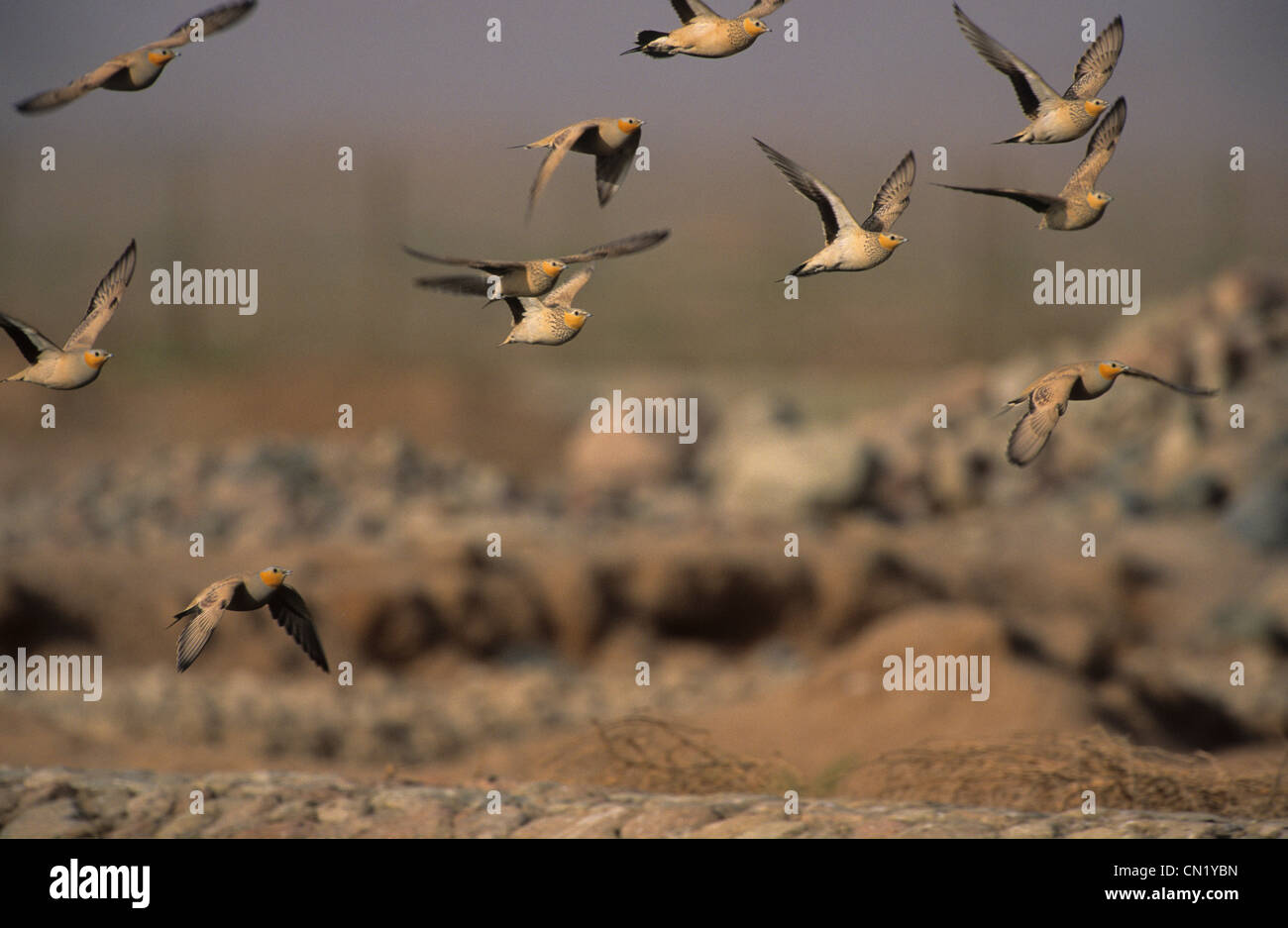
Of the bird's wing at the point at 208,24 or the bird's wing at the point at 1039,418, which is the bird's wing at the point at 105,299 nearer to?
the bird's wing at the point at 208,24

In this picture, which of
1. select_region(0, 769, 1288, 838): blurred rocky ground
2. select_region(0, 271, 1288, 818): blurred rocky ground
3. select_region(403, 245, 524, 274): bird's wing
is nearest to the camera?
select_region(403, 245, 524, 274): bird's wing

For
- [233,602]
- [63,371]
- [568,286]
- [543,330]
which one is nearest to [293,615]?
[233,602]

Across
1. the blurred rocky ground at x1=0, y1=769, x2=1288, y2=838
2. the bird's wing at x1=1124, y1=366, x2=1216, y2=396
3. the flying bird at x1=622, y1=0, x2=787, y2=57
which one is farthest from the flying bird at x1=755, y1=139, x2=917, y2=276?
the blurred rocky ground at x1=0, y1=769, x2=1288, y2=838

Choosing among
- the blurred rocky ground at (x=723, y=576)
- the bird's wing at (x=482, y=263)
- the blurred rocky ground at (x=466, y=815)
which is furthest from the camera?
the blurred rocky ground at (x=723, y=576)

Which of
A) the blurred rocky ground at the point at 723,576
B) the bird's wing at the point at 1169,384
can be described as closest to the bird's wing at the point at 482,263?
the bird's wing at the point at 1169,384

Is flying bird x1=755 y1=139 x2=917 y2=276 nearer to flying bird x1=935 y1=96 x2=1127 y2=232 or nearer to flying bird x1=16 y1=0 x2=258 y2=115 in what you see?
flying bird x1=935 y1=96 x2=1127 y2=232

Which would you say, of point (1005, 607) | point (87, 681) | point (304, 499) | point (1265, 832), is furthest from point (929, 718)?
point (304, 499)

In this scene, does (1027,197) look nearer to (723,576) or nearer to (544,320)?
(544,320)
